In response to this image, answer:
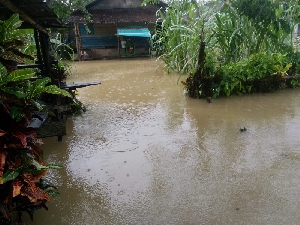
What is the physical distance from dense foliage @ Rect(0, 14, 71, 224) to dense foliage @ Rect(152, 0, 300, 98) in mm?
4805

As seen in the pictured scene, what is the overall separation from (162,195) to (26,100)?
64.5 inches

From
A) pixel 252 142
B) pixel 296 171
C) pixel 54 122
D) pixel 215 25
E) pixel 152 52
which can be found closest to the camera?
pixel 296 171

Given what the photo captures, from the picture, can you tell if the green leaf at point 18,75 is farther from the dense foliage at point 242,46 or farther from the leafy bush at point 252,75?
the leafy bush at point 252,75

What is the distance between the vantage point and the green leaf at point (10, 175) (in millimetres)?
1908

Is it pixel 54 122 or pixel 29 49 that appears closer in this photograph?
pixel 54 122

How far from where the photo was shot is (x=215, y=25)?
7402 mm

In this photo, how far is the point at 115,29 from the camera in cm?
1755

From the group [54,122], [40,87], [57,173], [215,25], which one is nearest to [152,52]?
[215,25]

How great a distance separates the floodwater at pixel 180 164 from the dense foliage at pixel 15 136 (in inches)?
28.2

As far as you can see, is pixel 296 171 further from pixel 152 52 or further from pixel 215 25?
pixel 152 52

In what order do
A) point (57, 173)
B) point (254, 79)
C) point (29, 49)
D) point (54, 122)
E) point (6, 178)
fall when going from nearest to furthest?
point (6, 178)
point (57, 173)
point (54, 122)
point (254, 79)
point (29, 49)

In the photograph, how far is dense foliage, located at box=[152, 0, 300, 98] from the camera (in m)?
6.55

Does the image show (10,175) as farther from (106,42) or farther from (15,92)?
(106,42)

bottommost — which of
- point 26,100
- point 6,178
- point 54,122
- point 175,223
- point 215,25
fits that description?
point 175,223
